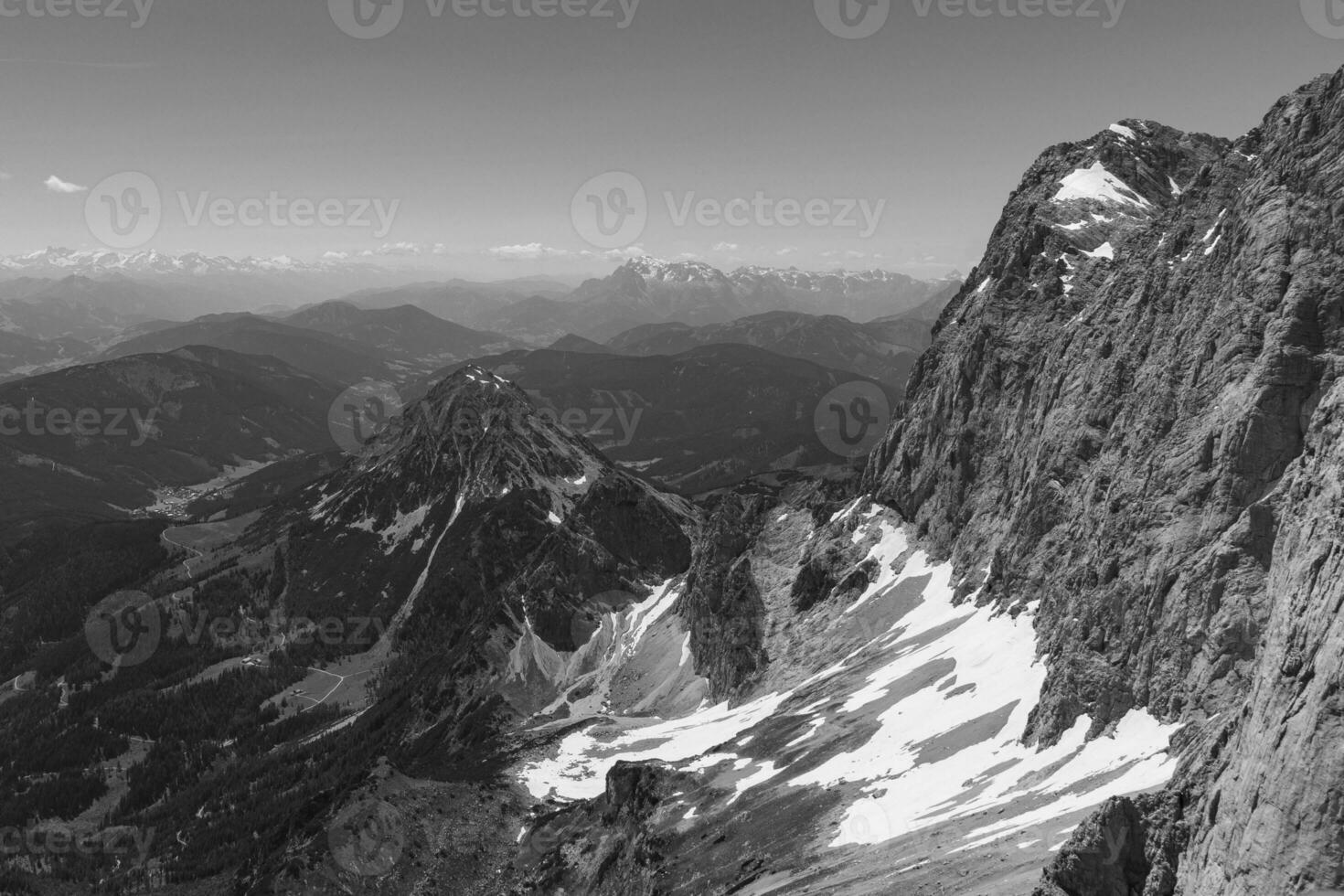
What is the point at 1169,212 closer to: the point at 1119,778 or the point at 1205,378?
the point at 1205,378

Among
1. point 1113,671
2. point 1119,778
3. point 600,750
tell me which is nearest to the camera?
point 1119,778

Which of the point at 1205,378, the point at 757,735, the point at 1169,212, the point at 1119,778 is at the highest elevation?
the point at 1169,212

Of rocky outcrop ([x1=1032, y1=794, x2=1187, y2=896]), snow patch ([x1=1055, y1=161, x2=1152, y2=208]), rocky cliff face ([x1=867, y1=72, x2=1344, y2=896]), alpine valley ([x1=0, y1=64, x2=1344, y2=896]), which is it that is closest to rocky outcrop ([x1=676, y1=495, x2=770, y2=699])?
alpine valley ([x1=0, y1=64, x2=1344, y2=896])

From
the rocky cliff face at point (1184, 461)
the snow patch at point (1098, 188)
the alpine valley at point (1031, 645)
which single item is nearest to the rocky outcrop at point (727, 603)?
the alpine valley at point (1031, 645)

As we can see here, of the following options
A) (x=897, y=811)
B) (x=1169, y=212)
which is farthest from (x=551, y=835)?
(x=1169, y=212)

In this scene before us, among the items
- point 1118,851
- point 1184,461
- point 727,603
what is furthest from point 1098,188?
point 1118,851

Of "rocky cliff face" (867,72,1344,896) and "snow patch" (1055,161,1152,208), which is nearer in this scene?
"rocky cliff face" (867,72,1344,896)

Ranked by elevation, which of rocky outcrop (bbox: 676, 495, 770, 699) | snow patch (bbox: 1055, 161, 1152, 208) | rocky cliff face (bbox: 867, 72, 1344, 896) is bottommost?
rocky outcrop (bbox: 676, 495, 770, 699)

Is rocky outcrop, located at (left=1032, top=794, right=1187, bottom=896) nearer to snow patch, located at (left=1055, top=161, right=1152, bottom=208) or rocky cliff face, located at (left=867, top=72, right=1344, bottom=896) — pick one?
rocky cliff face, located at (left=867, top=72, right=1344, bottom=896)

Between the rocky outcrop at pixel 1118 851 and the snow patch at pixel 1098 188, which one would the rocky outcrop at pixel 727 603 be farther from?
the rocky outcrop at pixel 1118 851
